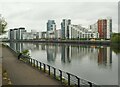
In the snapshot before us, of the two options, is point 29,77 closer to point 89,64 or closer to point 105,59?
point 89,64

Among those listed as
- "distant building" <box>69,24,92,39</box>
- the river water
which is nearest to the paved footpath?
the river water

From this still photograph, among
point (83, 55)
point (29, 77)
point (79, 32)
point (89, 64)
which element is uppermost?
point (79, 32)

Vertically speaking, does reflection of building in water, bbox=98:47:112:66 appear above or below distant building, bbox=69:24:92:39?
below

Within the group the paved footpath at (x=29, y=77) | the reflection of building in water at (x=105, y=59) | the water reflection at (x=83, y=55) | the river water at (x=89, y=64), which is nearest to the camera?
the paved footpath at (x=29, y=77)

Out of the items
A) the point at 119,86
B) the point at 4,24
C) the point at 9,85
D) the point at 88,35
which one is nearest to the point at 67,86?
the point at 9,85

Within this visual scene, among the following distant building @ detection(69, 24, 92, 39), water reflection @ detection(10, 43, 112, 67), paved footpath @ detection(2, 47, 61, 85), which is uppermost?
distant building @ detection(69, 24, 92, 39)

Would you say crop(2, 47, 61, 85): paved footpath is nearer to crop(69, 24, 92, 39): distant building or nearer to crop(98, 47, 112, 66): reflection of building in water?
crop(98, 47, 112, 66): reflection of building in water

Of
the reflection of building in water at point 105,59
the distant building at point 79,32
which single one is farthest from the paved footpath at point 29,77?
the distant building at point 79,32

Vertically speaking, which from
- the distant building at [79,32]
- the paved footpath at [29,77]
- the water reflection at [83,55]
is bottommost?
the water reflection at [83,55]

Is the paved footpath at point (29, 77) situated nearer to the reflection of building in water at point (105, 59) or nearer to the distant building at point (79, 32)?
the reflection of building in water at point (105, 59)

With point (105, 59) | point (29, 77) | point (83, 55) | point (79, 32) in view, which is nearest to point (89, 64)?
point (105, 59)

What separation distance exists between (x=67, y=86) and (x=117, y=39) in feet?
280

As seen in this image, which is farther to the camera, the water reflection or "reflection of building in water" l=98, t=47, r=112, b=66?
the water reflection

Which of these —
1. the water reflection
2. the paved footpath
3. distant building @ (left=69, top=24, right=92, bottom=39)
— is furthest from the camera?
distant building @ (left=69, top=24, right=92, bottom=39)
